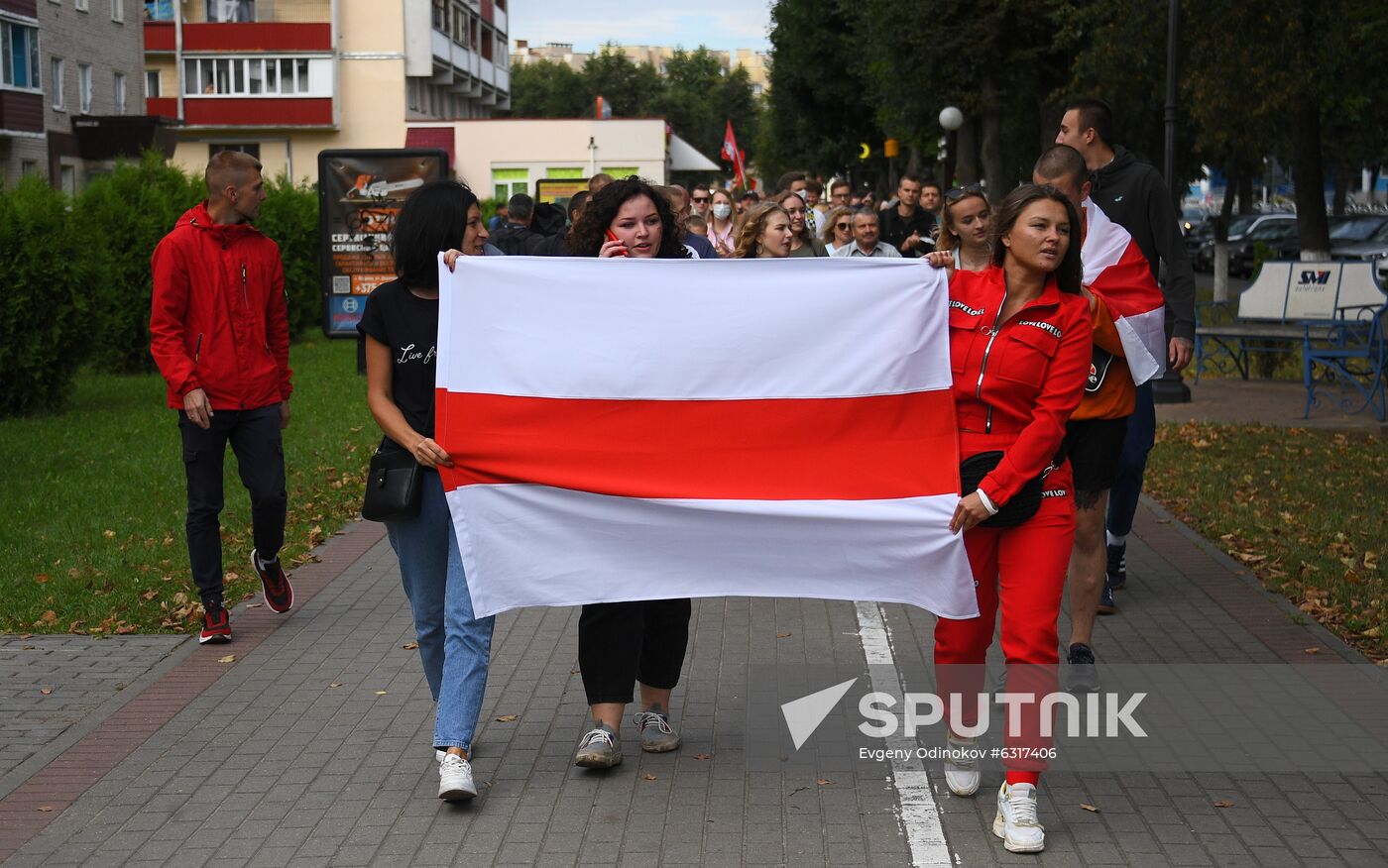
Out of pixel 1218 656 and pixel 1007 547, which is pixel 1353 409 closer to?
pixel 1218 656

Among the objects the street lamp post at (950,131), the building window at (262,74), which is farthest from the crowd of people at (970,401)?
the building window at (262,74)

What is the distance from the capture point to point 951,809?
5273mm

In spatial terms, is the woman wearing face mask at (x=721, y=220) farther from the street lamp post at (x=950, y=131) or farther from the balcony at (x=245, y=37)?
the balcony at (x=245, y=37)

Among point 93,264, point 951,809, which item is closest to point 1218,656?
point 951,809

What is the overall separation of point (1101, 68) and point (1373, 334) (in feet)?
53.6

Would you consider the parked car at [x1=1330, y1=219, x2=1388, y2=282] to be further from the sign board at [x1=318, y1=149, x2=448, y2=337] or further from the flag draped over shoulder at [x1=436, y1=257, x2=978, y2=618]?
the flag draped over shoulder at [x1=436, y1=257, x2=978, y2=618]

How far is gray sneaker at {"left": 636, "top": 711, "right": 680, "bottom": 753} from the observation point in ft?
19.3

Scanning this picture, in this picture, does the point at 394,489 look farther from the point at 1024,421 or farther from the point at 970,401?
the point at 1024,421

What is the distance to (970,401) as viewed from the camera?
516 centimetres

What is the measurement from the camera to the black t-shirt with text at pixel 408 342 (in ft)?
17.6

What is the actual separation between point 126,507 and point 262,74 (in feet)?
218

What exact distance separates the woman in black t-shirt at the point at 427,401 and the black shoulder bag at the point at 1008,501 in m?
1.61

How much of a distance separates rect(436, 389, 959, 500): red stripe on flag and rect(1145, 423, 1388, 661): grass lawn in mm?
3257

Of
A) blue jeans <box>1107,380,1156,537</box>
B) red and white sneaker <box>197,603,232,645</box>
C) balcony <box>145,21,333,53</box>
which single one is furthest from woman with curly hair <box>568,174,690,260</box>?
balcony <box>145,21,333,53</box>
